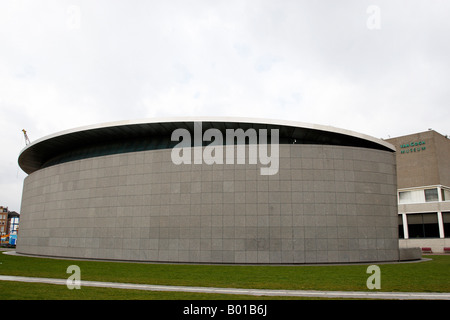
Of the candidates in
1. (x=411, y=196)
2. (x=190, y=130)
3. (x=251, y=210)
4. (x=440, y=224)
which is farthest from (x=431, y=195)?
(x=190, y=130)

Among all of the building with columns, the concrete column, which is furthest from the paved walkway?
the concrete column

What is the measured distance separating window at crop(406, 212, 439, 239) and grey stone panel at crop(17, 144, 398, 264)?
3050 centimetres

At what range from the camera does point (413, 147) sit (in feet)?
209

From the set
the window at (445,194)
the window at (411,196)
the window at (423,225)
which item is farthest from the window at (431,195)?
the window at (423,225)

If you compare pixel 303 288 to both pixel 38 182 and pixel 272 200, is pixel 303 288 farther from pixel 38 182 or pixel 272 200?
pixel 38 182

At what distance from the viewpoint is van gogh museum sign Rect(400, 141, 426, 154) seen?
6241 cm

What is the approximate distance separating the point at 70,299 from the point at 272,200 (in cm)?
1712

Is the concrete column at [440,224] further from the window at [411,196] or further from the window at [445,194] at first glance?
the window at [445,194]

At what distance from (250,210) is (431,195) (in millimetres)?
48392

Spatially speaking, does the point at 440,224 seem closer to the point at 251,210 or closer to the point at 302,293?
the point at 251,210

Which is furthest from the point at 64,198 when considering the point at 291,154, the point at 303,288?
the point at 303,288

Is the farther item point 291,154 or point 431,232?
point 431,232

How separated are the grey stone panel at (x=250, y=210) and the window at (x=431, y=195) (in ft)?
127
